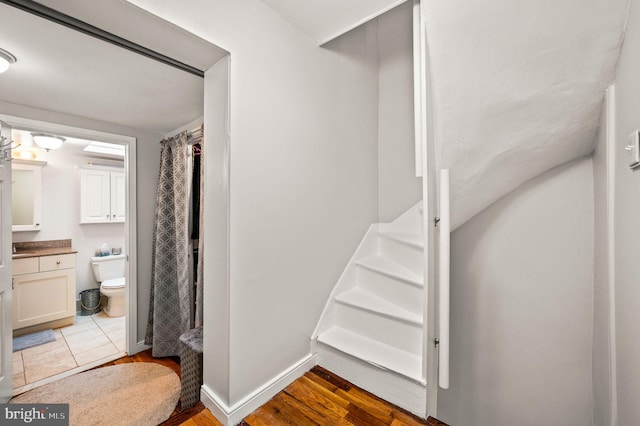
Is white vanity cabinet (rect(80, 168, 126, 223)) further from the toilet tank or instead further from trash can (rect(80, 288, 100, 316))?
trash can (rect(80, 288, 100, 316))

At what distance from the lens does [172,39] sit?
111 cm

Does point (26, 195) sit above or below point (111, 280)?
above

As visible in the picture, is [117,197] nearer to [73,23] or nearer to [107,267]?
[107,267]

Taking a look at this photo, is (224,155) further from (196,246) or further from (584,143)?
(584,143)

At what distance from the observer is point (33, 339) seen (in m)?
2.98

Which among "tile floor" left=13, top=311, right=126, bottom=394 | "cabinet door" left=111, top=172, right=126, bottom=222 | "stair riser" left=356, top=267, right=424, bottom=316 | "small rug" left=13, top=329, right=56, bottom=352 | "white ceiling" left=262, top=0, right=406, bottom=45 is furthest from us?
"cabinet door" left=111, top=172, right=126, bottom=222

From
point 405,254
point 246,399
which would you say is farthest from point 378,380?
point 405,254

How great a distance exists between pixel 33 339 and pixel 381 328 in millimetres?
3889

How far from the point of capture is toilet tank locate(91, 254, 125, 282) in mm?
3912

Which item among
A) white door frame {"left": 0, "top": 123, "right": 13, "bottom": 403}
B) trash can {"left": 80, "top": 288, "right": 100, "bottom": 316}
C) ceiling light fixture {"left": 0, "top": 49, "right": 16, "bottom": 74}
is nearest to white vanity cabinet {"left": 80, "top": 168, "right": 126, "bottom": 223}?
trash can {"left": 80, "top": 288, "right": 100, "bottom": 316}

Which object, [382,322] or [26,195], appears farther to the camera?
[26,195]

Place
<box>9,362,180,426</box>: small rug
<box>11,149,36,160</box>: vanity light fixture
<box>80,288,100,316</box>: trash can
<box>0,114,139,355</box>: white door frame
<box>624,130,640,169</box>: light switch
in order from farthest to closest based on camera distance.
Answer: <box>80,288,100,316</box>: trash can → <box>11,149,36,160</box>: vanity light fixture → <box>0,114,139,355</box>: white door frame → <box>9,362,180,426</box>: small rug → <box>624,130,640,169</box>: light switch

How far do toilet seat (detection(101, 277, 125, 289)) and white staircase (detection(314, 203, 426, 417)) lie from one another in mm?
3334

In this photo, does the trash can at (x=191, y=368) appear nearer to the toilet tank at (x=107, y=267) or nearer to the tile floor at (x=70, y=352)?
the tile floor at (x=70, y=352)
